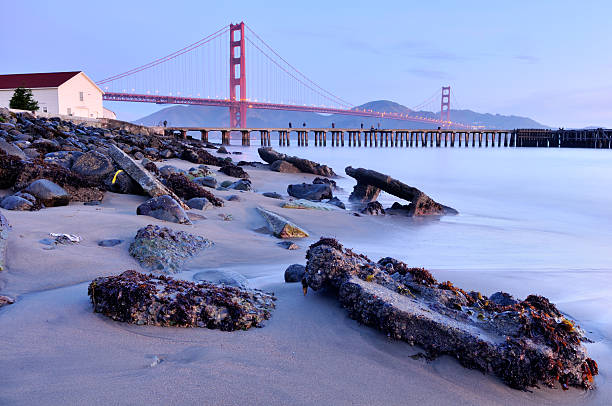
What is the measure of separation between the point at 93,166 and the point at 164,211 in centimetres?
223

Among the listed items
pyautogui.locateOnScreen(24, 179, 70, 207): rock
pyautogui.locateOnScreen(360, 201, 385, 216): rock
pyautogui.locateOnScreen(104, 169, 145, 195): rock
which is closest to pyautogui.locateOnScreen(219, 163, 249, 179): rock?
pyautogui.locateOnScreen(360, 201, 385, 216): rock

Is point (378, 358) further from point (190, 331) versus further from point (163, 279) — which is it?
point (163, 279)

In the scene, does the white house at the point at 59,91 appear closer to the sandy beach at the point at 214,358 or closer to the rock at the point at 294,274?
the sandy beach at the point at 214,358

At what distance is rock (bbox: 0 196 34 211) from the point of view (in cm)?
506

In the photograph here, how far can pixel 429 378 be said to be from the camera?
225cm

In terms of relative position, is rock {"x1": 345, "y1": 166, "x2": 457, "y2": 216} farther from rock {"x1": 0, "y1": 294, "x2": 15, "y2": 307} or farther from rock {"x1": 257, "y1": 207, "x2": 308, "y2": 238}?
rock {"x1": 0, "y1": 294, "x2": 15, "y2": 307}

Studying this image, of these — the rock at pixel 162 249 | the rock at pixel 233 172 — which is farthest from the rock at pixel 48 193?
the rock at pixel 233 172

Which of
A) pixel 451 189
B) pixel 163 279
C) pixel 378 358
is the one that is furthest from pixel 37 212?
pixel 451 189

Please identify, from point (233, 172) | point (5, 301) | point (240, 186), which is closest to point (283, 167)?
point (233, 172)

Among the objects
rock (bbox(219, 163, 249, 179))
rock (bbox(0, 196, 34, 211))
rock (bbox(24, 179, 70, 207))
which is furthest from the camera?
rock (bbox(219, 163, 249, 179))

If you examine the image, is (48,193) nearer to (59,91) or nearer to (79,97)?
Result: (59,91)

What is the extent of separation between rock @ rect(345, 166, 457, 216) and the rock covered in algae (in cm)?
654

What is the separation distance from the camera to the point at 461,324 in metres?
2.54

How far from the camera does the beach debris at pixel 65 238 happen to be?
13.4ft
